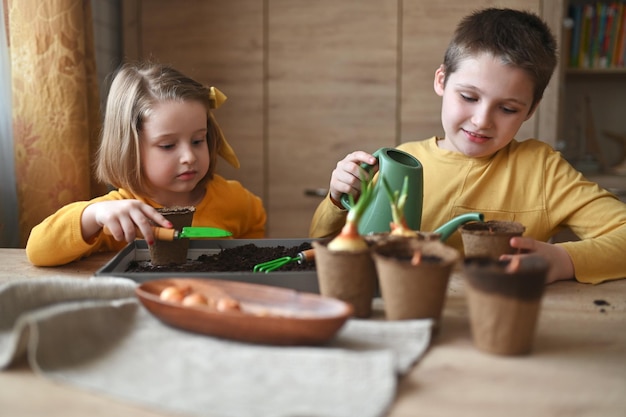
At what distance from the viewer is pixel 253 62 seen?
9.09ft

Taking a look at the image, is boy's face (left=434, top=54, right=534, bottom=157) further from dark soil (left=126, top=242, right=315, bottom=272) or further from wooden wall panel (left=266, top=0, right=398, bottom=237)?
wooden wall panel (left=266, top=0, right=398, bottom=237)

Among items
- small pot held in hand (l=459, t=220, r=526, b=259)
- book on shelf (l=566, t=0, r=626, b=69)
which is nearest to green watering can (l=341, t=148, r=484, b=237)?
small pot held in hand (l=459, t=220, r=526, b=259)

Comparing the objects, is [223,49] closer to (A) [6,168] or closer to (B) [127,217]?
(A) [6,168]

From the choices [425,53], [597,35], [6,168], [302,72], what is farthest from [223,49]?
[597,35]

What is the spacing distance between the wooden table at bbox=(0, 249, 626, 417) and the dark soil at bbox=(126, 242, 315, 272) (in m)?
0.32

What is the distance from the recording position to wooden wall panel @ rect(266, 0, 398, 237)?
2709 millimetres

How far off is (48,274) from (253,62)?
6.09 feet

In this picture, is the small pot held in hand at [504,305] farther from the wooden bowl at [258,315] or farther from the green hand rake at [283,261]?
the green hand rake at [283,261]

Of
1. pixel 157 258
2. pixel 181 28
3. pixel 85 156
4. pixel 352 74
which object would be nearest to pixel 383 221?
pixel 157 258

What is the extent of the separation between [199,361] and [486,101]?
962 millimetres

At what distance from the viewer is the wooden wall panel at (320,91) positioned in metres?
2.71

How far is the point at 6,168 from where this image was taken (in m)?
2.09

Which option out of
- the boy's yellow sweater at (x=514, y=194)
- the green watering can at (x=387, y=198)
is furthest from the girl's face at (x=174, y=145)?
the green watering can at (x=387, y=198)

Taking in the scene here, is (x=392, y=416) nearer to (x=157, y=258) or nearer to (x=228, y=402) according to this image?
(x=228, y=402)
